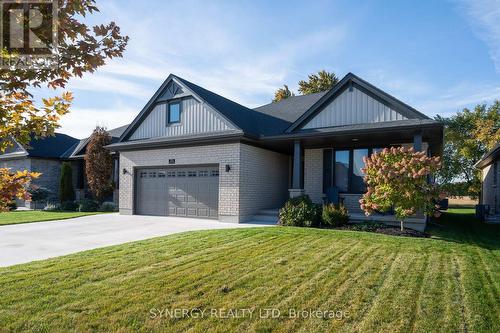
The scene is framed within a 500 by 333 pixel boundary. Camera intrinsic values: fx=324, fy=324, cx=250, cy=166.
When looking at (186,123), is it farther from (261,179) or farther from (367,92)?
(367,92)

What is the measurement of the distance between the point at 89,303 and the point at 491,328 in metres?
5.17

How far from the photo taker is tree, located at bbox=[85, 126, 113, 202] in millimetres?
20031

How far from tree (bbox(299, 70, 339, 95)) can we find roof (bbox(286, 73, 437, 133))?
777 inches

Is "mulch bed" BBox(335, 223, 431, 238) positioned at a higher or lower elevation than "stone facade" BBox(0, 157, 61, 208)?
lower

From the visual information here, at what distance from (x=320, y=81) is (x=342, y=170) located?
67.6 feet

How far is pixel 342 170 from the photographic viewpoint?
570 inches

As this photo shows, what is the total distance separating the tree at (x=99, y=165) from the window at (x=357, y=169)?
14.6 metres

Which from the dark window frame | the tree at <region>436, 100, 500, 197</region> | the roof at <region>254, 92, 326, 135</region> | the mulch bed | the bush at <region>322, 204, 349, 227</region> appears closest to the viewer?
the mulch bed

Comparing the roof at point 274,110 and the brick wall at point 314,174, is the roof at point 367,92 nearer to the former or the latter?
the roof at point 274,110

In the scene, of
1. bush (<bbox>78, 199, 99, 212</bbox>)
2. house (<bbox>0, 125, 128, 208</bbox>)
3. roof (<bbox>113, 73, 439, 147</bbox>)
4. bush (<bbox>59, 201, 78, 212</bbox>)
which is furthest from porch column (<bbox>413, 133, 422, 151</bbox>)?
bush (<bbox>59, 201, 78, 212</bbox>)

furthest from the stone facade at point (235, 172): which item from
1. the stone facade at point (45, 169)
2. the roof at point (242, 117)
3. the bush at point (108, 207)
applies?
the stone facade at point (45, 169)

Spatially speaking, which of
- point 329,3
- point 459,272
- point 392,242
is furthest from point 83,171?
point 459,272

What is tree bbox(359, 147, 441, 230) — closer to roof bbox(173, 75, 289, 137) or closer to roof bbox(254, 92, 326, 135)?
roof bbox(173, 75, 289, 137)

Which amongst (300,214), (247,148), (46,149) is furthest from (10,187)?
(46,149)
